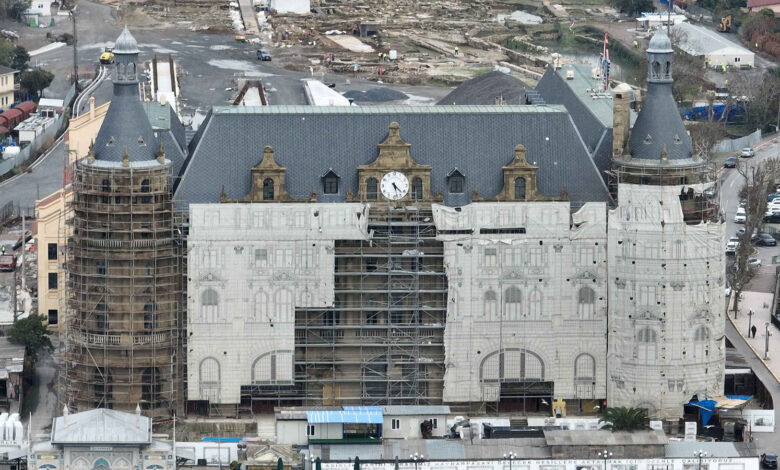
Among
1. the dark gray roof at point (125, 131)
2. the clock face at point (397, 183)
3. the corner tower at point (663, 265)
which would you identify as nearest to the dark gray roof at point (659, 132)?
the corner tower at point (663, 265)

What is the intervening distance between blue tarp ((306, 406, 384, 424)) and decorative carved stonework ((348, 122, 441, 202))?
16.5 m

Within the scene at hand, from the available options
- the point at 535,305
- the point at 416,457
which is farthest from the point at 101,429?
the point at 535,305

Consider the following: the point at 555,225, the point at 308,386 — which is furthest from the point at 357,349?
the point at 555,225

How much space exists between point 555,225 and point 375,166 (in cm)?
1349

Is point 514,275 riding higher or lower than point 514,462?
A: higher

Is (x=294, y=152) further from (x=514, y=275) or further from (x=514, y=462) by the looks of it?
(x=514, y=462)

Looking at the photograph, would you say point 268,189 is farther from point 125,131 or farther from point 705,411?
point 705,411

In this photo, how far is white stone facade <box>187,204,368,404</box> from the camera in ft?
645

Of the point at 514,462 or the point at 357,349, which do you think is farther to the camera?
the point at 357,349

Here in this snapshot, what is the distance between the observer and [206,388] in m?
198

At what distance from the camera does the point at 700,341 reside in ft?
650

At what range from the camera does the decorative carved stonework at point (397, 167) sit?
198875 millimetres

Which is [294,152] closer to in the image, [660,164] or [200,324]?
[200,324]

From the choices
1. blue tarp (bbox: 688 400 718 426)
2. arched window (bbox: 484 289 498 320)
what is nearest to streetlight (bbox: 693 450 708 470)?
blue tarp (bbox: 688 400 718 426)
